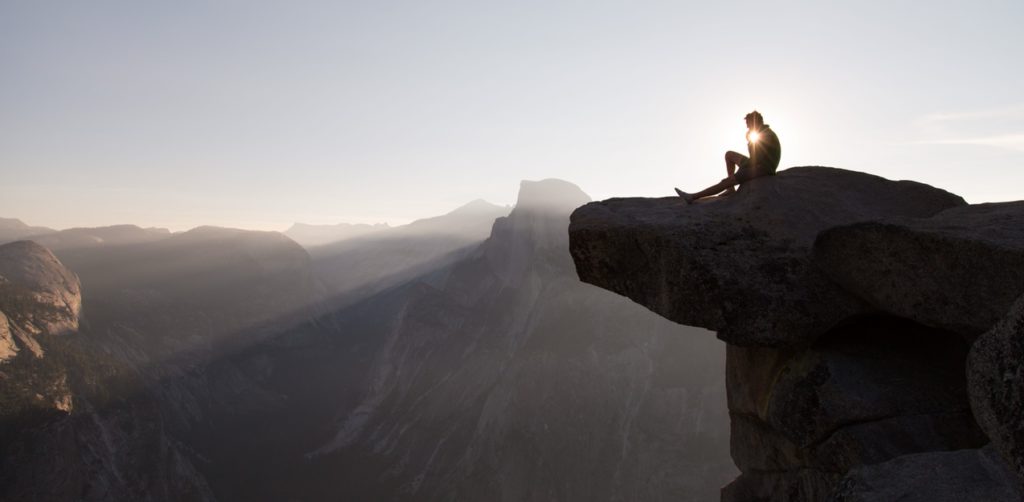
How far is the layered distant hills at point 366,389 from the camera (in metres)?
48.8

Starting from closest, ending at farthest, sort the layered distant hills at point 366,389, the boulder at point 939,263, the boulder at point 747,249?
the boulder at point 939,263 < the boulder at point 747,249 < the layered distant hills at point 366,389

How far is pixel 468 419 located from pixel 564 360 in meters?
16.4

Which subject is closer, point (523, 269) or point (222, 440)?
point (523, 269)

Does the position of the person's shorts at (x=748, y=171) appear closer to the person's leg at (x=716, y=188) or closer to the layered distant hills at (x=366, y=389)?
the person's leg at (x=716, y=188)

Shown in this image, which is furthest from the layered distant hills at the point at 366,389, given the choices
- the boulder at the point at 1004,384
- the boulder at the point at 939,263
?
the boulder at the point at 1004,384

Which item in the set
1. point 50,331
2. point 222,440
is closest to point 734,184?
point 50,331

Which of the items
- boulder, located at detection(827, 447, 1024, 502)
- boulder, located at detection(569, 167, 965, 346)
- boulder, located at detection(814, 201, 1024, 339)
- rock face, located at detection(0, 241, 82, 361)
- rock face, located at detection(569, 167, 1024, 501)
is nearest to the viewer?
boulder, located at detection(827, 447, 1024, 502)

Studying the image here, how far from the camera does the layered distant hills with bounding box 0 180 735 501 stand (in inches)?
1919

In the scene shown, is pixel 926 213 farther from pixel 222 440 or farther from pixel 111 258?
pixel 111 258

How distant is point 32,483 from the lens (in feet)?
152

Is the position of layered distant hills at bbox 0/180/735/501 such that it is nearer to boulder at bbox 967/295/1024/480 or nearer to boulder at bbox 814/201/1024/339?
boulder at bbox 814/201/1024/339

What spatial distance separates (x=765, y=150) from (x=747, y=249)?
3.54 meters

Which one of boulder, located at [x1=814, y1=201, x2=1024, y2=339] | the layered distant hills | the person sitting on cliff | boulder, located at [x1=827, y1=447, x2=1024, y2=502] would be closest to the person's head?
the person sitting on cliff

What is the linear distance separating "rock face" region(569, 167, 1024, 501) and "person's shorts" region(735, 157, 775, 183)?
388 mm
